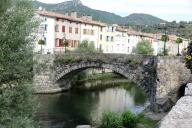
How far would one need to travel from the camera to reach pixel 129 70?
42062 mm

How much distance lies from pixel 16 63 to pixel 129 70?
28701 mm

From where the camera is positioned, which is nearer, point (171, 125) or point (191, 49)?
point (171, 125)

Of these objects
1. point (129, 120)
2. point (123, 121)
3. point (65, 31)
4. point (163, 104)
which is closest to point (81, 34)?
point (65, 31)

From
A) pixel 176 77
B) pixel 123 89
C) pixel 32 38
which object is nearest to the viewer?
pixel 32 38

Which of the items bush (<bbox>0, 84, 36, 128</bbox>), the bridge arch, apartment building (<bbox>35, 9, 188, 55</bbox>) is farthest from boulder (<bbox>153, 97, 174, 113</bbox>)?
bush (<bbox>0, 84, 36, 128</bbox>)

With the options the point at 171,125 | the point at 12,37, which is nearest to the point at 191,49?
the point at 171,125

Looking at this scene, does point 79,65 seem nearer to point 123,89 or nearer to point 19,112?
point 123,89

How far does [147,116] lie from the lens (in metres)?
32.1

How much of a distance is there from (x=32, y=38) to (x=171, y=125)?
1208cm

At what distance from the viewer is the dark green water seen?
33750 millimetres

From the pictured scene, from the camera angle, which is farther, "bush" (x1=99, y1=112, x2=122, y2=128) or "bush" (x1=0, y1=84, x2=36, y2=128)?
"bush" (x1=99, y1=112, x2=122, y2=128)

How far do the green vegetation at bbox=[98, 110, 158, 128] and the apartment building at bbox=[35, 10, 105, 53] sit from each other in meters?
31.9

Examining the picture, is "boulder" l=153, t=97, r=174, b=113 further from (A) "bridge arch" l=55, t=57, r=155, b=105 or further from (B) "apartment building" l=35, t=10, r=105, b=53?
(B) "apartment building" l=35, t=10, r=105, b=53

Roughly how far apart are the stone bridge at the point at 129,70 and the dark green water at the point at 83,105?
2.10 metres
